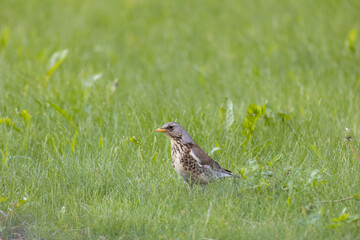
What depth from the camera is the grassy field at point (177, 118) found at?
15.3 ft

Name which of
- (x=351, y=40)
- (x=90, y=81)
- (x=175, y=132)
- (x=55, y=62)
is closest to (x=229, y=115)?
(x=175, y=132)

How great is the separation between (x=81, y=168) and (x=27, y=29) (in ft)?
21.3

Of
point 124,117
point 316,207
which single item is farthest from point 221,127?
point 316,207

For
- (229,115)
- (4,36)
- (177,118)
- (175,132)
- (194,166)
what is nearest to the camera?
(194,166)

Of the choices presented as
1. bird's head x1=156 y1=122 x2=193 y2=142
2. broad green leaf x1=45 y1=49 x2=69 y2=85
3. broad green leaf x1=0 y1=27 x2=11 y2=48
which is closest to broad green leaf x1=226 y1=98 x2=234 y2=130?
bird's head x1=156 y1=122 x2=193 y2=142

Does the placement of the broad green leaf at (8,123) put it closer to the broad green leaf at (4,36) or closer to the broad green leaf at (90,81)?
the broad green leaf at (90,81)

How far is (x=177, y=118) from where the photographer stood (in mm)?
6762

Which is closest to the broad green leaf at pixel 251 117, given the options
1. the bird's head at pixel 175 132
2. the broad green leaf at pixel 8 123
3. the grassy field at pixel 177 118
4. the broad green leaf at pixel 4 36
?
the grassy field at pixel 177 118

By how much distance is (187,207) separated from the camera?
482cm

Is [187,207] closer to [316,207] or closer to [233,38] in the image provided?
[316,207]

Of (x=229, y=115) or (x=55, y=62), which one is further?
(x=55, y=62)

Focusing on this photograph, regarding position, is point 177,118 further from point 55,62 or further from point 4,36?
point 4,36

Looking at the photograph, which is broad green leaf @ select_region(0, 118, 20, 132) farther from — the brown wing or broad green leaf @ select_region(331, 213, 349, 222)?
broad green leaf @ select_region(331, 213, 349, 222)

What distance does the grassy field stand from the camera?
15.3 ft
